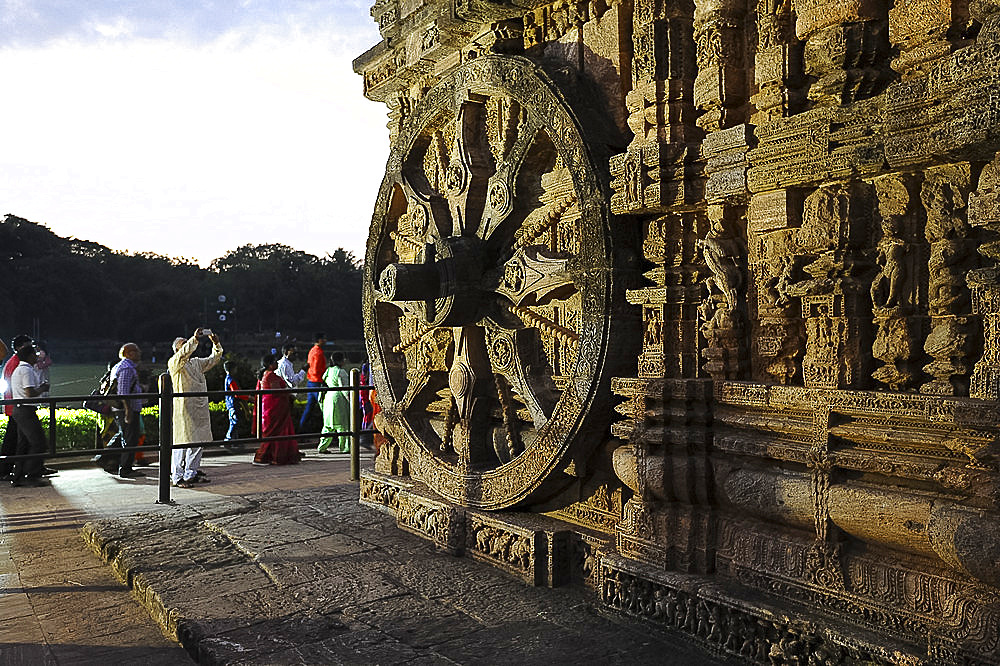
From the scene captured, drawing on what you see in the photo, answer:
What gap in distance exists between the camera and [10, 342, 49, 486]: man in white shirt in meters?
7.52

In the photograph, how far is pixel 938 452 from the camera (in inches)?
96.0

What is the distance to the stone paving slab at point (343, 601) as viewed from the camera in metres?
3.06

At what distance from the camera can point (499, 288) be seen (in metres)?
4.27

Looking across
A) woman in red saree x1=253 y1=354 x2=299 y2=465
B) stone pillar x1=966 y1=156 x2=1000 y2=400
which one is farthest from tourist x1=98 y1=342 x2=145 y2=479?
stone pillar x1=966 y1=156 x2=1000 y2=400

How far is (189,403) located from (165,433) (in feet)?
6.06

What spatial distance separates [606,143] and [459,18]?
4.12 feet

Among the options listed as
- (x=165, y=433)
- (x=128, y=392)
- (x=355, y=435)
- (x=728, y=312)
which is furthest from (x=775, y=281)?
(x=128, y=392)

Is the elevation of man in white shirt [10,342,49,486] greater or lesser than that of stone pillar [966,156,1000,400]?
lesser

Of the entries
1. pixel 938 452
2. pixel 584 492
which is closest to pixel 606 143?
pixel 584 492

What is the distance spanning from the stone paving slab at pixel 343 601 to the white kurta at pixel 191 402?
115 inches

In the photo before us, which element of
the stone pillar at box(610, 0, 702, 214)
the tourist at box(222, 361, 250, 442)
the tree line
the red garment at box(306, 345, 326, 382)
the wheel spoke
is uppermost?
the tree line

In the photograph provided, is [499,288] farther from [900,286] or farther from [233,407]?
[233,407]

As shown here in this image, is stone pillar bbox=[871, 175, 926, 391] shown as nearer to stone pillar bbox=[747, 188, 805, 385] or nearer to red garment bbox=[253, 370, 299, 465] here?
stone pillar bbox=[747, 188, 805, 385]

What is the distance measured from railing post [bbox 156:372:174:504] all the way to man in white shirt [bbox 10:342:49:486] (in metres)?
1.86
